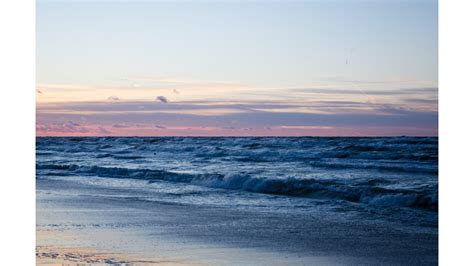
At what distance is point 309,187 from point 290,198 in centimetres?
82

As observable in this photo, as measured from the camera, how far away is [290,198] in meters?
9.66

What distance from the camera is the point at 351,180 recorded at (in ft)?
37.0

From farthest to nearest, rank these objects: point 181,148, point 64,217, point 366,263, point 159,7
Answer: point 181,148 → point 159,7 → point 64,217 → point 366,263

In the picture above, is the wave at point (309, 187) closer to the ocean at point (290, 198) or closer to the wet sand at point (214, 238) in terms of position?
the ocean at point (290, 198)

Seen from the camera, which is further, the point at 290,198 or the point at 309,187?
the point at 309,187

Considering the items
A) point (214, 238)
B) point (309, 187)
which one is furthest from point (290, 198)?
point (214, 238)

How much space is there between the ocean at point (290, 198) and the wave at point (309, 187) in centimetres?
1

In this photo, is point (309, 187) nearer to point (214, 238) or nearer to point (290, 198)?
point (290, 198)

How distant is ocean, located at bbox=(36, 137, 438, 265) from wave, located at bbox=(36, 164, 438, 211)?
0.05ft

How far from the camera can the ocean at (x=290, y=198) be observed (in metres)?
6.32

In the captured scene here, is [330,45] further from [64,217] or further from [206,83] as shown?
[64,217]

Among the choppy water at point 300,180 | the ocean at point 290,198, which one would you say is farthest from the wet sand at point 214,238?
the choppy water at point 300,180
